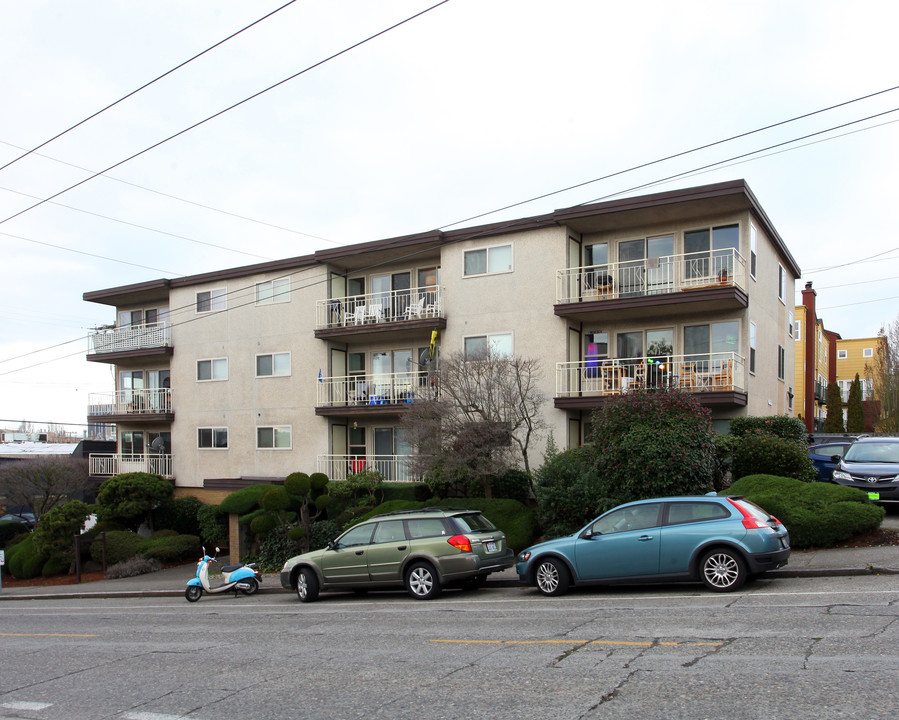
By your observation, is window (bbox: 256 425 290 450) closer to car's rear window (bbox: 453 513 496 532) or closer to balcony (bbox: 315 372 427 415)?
balcony (bbox: 315 372 427 415)

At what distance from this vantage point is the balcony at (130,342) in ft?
106

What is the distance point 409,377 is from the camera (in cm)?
2692

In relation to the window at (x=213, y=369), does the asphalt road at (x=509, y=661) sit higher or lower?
lower

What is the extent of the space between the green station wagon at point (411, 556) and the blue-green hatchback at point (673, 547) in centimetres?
154

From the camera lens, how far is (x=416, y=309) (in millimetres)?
25844

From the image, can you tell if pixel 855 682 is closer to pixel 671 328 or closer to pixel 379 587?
pixel 379 587

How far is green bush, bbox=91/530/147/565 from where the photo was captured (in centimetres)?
2711

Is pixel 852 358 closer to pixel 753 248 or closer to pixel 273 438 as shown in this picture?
pixel 753 248

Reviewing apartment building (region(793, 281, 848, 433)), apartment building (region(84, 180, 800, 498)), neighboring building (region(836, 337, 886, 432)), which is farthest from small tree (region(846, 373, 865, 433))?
apartment building (region(84, 180, 800, 498))

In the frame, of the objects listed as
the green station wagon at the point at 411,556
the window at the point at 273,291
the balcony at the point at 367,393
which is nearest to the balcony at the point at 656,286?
the balcony at the point at 367,393

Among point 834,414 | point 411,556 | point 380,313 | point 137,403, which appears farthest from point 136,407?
point 834,414

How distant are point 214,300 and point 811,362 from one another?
77.7 feet

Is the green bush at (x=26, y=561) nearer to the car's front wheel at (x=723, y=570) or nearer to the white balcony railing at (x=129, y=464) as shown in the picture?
the white balcony railing at (x=129, y=464)

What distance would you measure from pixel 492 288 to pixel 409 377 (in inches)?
186
